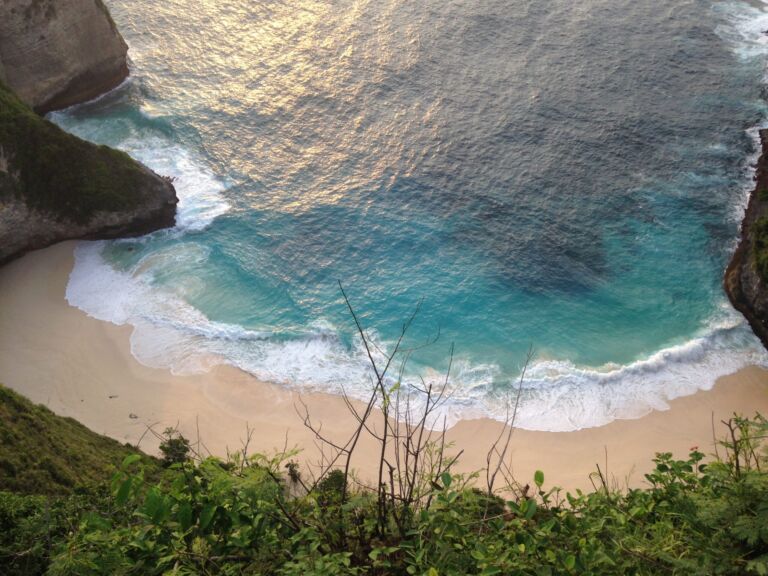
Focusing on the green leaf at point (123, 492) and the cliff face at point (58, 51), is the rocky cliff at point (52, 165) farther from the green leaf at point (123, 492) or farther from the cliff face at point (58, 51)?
the green leaf at point (123, 492)

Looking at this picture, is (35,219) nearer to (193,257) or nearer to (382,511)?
(193,257)

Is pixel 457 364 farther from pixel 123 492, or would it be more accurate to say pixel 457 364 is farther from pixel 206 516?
pixel 123 492

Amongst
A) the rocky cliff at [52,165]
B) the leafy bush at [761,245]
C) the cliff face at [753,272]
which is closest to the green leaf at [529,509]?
the cliff face at [753,272]

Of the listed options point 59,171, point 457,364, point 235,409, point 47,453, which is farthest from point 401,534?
point 59,171

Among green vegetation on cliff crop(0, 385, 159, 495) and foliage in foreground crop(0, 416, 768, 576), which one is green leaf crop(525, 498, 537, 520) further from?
green vegetation on cliff crop(0, 385, 159, 495)

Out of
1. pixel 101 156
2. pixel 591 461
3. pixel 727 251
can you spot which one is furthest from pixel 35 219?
pixel 727 251

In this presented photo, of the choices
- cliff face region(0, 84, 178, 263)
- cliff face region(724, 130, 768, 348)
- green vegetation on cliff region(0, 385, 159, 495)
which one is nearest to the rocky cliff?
cliff face region(0, 84, 178, 263)

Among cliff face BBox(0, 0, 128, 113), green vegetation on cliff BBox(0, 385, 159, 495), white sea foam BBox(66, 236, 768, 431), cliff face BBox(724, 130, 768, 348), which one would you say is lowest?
green vegetation on cliff BBox(0, 385, 159, 495)
